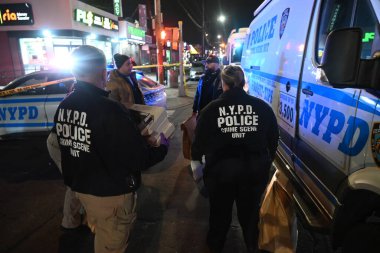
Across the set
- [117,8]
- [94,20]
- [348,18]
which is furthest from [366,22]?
[117,8]

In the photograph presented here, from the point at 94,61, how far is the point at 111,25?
22.4 meters

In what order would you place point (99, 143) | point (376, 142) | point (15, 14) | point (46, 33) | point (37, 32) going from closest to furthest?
point (376, 142)
point (99, 143)
point (15, 14)
point (37, 32)
point (46, 33)

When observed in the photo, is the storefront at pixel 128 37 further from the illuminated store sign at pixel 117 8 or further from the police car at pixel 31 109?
the police car at pixel 31 109

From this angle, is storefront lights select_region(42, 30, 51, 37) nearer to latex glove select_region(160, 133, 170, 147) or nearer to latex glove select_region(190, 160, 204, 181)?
latex glove select_region(190, 160, 204, 181)

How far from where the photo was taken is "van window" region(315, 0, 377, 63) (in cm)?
231

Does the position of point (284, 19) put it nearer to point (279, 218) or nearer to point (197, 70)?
point (279, 218)

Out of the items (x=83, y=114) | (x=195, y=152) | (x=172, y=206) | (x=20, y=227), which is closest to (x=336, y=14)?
(x=195, y=152)

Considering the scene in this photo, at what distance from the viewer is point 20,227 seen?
356 centimetres

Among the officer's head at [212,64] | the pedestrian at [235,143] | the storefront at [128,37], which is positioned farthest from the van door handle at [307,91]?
the storefront at [128,37]

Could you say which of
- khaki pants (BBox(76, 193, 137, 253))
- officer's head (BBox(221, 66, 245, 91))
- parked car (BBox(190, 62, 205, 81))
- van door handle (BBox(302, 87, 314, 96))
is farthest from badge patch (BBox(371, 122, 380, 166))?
parked car (BBox(190, 62, 205, 81))

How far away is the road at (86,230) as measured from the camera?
3.19 meters

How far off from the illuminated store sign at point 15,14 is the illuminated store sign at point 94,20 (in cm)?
232

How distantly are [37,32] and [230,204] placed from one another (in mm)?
17278

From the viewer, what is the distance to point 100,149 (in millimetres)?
2035
